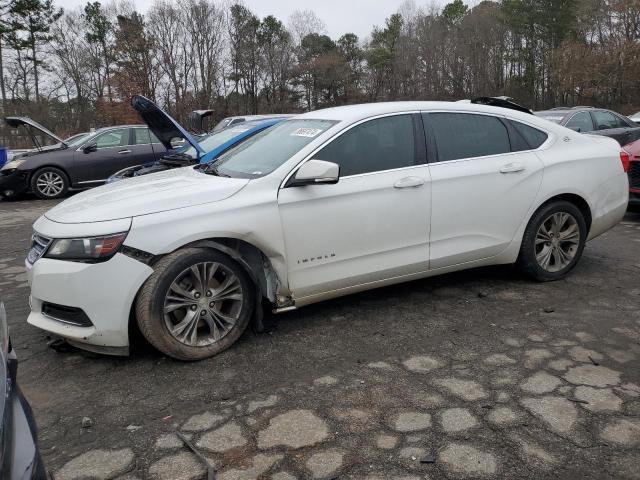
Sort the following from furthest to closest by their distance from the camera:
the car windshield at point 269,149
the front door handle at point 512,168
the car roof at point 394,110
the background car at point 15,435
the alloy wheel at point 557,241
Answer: the alloy wheel at point 557,241 < the front door handle at point 512,168 < the car roof at point 394,110 < the car windshield at point 269,149 < the background car at point 15,435

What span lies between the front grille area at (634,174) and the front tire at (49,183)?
1062 centimetres

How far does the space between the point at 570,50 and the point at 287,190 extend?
4316cm

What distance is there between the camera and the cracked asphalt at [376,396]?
95.2 inches

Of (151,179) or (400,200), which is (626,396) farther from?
(151,179)

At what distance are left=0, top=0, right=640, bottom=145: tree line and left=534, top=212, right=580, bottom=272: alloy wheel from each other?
113 ft

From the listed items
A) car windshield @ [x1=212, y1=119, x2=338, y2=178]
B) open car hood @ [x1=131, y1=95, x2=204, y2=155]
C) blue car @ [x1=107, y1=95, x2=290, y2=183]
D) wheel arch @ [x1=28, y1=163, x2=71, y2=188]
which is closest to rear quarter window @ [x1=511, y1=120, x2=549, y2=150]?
car windshield @ [x1=212, y1=119, x2=338, y2=178]

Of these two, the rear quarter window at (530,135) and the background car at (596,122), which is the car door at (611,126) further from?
the rear quarter window at (530,135)

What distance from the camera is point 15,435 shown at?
1585mm

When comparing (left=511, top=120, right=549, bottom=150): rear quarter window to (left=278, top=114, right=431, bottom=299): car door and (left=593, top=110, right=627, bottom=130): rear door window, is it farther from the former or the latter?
(left=593, top=110, right=627, bottom=130): rear door window

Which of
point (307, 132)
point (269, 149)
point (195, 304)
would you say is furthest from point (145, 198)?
point (307, 132)

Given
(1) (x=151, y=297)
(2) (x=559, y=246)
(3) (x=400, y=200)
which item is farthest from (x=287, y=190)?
(2) (x=559, y=246)

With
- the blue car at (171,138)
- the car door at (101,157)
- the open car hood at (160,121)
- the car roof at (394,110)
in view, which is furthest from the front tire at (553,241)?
the car door at (101,157)

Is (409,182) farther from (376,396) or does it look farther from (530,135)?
(376,396)

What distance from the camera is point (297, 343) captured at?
12.0ft
